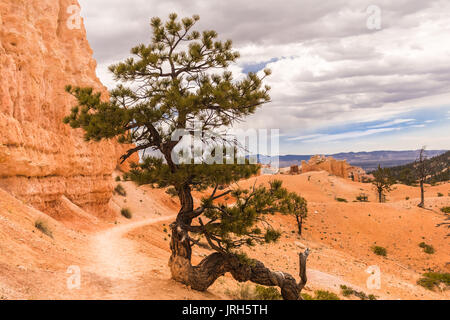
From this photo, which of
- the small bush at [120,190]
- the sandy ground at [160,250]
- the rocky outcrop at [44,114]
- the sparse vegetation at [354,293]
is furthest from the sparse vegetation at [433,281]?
the small bush at [120,190]

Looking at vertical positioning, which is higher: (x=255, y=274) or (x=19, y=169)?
(x=19, y=169)

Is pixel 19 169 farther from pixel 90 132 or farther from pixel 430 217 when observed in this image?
pixel 430 217

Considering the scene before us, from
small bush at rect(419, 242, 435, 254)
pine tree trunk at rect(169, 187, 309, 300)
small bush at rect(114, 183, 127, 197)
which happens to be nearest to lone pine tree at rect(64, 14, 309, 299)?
pine tree trunk at rect(169, 187, 309, 300)

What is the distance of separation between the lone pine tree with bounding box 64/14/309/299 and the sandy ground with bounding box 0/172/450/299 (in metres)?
1.47

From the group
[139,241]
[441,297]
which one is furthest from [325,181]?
[139,241]

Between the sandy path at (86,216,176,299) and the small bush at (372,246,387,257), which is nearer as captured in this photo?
the sandy path at (86,216,176,299)

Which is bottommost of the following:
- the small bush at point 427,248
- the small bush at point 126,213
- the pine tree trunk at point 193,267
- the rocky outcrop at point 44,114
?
the small bush at point 427,248

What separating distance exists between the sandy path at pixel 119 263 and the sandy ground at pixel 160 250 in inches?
1.1

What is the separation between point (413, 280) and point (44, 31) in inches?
1140

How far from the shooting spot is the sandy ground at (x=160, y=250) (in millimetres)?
8628

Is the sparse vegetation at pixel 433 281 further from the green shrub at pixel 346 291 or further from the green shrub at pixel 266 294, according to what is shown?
the green shrub at pixel 266 294

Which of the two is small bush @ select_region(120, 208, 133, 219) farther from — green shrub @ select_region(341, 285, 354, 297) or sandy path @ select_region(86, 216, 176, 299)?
green shrub @ select_region(341, 285, 354, 297)

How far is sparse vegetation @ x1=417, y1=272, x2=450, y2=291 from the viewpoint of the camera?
835 inches

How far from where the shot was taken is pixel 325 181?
58750 mm
